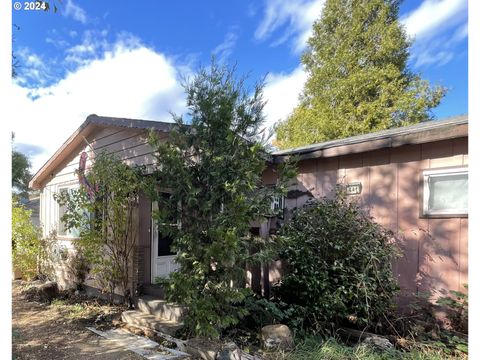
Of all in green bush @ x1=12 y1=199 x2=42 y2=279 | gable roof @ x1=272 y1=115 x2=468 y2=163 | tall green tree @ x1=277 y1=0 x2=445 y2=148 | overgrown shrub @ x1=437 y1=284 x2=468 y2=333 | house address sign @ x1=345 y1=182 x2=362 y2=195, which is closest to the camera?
overgrown shrub @ x1=437 y1=284 x2=468 y2=333

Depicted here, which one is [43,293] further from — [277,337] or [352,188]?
[352,188]

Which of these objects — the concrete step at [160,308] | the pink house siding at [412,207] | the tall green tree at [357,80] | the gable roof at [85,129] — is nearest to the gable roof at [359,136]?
the gable roof at [85,129]

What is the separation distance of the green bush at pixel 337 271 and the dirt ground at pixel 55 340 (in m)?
2.36

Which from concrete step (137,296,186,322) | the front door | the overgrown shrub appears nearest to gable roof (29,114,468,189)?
the front door

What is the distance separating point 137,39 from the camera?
7.64 m

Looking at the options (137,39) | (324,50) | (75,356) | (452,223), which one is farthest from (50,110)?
(324,50)

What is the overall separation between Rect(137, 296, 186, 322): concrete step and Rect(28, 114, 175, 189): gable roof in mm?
2872

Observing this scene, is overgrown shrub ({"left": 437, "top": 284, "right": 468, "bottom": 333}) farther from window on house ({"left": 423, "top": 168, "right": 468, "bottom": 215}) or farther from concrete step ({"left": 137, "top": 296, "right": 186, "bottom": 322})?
concrete step ({"left": 137, "top": 296, "right": 186, "bottom": 322})

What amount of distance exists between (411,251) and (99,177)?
5444 mm

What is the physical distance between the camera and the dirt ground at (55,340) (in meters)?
3.81

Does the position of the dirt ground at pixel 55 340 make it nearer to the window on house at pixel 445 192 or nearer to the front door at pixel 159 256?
the front door at pixel 159 256

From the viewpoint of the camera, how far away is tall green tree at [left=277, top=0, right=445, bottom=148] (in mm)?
16156

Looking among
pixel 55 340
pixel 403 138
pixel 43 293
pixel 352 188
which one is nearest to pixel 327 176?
pixel 352 188
